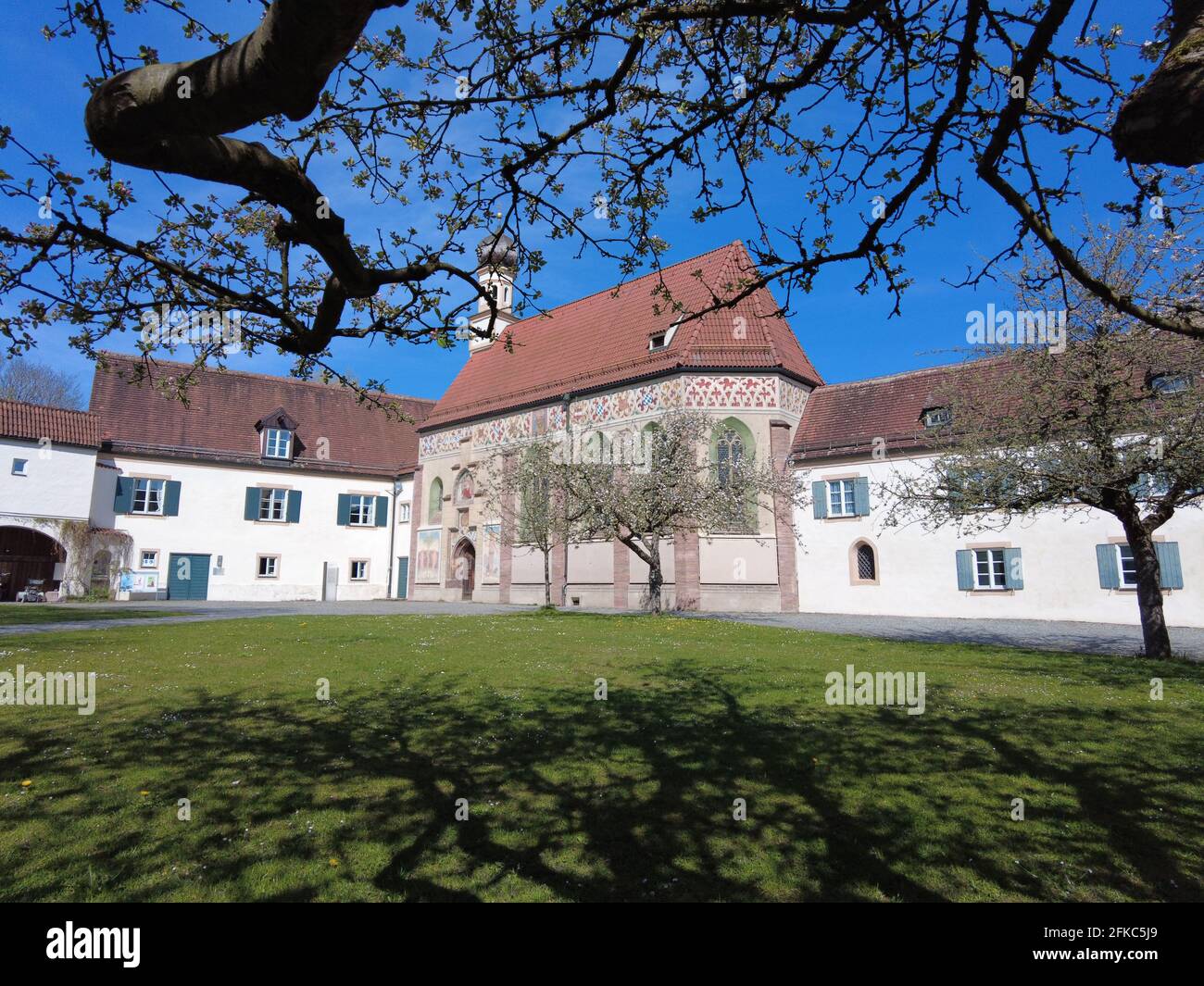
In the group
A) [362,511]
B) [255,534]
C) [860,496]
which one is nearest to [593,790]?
[860,496]

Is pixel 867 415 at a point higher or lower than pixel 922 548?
higher

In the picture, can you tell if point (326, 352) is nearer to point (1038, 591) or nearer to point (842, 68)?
point (842, 68)

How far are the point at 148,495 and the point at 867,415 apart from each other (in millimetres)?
34837

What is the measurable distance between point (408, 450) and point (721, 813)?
42542mm

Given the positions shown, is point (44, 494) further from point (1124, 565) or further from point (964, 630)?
point (1124, 565)

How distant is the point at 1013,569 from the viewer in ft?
76.8

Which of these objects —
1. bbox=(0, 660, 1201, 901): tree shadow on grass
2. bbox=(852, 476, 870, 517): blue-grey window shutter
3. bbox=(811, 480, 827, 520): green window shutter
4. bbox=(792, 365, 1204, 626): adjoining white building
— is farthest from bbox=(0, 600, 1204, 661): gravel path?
bbox=(0, 660, 1201, 901): tree shadow on grass

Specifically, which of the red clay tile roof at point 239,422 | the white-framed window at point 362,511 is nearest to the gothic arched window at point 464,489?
the red clay tile roof at point 239,422

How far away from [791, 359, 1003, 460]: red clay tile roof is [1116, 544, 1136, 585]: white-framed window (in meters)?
7.06

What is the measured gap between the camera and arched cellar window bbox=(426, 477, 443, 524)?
39.9 meters

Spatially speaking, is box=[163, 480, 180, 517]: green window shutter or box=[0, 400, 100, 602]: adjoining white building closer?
box=[0, 400, 100, 602]: adjoining white building

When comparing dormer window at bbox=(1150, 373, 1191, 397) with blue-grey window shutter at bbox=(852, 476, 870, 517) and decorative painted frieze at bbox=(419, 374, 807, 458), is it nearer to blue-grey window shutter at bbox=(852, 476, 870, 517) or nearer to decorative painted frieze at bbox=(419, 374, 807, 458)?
blue-grey window shutter at bbox=(852, 476, 870, 517)

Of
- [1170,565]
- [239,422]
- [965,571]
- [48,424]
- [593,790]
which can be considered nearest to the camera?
[593,790]

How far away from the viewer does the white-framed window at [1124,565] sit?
21.3m
